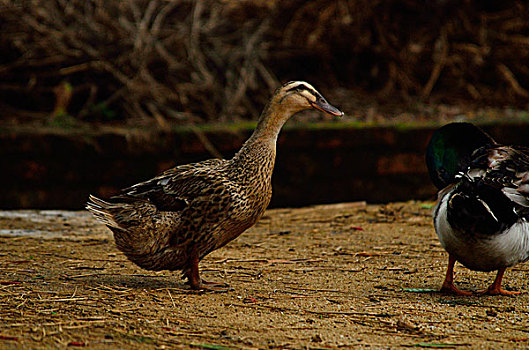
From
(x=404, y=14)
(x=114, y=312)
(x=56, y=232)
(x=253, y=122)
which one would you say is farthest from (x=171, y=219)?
(x=404, y=14)

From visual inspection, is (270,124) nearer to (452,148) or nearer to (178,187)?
(178,187)

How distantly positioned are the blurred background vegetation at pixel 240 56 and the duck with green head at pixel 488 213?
3.70 m

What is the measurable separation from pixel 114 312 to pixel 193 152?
11.4ft

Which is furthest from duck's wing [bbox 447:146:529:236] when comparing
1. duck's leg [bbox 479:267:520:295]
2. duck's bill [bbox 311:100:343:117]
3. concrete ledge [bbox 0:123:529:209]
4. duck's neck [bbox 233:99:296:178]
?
concrete ledge [bbox 0:123:529:209]

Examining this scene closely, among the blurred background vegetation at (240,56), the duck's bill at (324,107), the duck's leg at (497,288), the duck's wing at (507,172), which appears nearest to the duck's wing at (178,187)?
the duck's bill at (324,107)

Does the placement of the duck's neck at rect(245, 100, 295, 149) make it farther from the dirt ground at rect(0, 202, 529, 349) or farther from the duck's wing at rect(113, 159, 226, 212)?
the dirt ground at rect(0, 202, 529, 349)

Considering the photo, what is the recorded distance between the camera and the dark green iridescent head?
4102mm

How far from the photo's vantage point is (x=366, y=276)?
4.21 meters

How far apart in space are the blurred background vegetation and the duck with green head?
3.70 m

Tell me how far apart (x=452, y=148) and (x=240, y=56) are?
408 centimetres

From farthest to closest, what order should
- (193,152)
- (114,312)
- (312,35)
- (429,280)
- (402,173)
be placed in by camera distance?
(312,35) → (402,173) → (193,152) → (429,280) → (114,312)

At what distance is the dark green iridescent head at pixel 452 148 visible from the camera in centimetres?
410

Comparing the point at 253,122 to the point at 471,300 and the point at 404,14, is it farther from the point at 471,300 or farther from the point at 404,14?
the point at 471,300

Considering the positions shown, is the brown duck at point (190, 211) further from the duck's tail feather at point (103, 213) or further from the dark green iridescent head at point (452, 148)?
the dark green iridescent head at point (452, 148)
